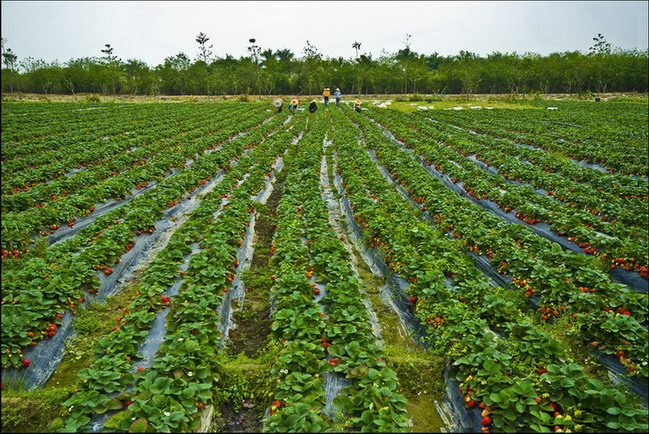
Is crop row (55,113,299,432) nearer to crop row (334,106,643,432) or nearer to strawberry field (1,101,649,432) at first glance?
strawberry field (1,101,649,432)

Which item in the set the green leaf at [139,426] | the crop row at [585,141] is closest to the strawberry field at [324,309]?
the green leaf at [139,426]

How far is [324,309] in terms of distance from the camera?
594 cm

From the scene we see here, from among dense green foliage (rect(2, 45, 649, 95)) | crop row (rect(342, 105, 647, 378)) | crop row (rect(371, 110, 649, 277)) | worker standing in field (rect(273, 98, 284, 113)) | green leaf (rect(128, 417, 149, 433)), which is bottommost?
green leaf (rect(128, 417, 149, 433))

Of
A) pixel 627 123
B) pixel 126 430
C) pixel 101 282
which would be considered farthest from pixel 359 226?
pixel 627 123

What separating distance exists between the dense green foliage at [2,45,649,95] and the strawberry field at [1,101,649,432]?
195ft

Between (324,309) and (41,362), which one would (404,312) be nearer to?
(324,309)

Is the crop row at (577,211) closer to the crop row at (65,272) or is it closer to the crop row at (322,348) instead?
the crop row at (322,348)

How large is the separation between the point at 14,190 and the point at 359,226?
10.9 m

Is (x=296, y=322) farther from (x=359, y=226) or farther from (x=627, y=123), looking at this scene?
(x=627, y=123)

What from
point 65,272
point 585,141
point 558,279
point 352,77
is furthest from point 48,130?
point 352,77

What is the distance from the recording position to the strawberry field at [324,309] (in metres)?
4.06

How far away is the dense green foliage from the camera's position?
6588cm

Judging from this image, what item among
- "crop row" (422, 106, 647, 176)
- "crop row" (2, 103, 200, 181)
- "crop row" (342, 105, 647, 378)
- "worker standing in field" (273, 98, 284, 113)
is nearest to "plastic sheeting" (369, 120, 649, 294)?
"crop row" (342, 105, 647, 378)

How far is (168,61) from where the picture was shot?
7500cm
